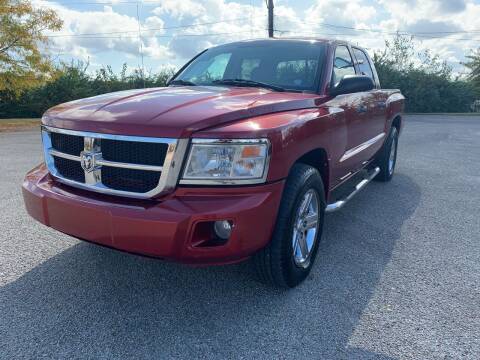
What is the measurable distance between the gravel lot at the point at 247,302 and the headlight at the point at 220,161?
0.85m

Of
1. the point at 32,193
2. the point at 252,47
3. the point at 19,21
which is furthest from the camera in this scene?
the point at 19,21

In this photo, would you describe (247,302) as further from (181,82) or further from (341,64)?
(341,64)

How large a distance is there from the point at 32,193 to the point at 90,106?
66cm

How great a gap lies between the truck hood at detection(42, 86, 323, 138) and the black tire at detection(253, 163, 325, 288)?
0.46 m

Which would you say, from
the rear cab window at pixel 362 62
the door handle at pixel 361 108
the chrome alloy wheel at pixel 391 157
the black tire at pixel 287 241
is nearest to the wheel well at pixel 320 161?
the black tire at pixel 287 241

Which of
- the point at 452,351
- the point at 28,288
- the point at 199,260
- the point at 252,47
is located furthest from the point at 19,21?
the point at 452,351

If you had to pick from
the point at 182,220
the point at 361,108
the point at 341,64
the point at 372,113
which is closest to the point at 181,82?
the point at 341,64

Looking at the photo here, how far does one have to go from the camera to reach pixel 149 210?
2.12 metres

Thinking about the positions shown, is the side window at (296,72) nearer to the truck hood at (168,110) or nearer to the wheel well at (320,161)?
the truck hood at (168,110)

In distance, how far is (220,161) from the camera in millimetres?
2164

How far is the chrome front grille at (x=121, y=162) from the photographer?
84.6 inches

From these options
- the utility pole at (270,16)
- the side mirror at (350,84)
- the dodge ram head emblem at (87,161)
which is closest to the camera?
the dodge ram head emblem at (87,161)

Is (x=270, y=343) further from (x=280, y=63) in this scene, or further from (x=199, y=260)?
(x=280, y=63)

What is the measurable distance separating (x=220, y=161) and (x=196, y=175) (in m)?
0.15
